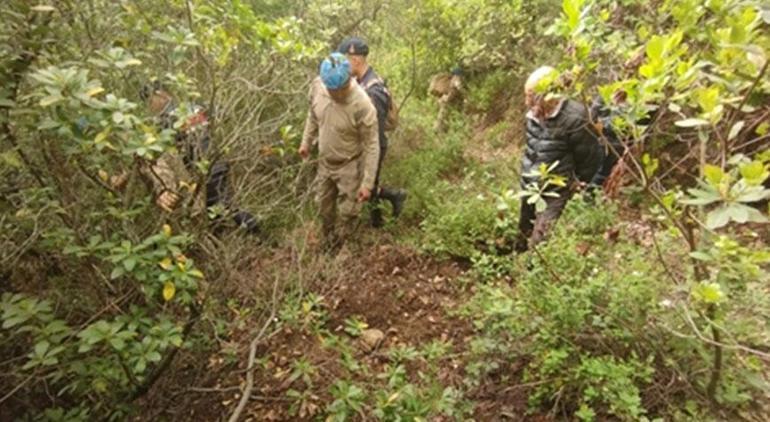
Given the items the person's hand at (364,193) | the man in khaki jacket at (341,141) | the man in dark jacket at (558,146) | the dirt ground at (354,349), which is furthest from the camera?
the person's hand at (364,193)

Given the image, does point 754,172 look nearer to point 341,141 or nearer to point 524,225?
point 524,225

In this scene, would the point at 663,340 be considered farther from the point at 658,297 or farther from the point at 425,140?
the point at 425,140

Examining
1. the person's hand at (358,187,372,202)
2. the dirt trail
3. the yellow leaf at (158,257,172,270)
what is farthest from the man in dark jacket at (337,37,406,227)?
the yellow leaf at (158,257,172,270)

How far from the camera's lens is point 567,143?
383 centimetres

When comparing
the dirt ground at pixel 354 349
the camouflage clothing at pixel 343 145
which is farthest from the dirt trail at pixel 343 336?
the camouflage clothing at pixel 343 145

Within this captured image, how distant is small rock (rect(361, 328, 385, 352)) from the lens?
11.8 ft

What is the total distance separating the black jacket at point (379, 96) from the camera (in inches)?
193

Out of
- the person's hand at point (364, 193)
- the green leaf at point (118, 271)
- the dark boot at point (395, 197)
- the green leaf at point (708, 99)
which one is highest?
the green leaf at point (708, 99)

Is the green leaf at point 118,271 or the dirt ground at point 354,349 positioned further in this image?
the dirt ground at point 354,349

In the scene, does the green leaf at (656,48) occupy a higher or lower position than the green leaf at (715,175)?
higher

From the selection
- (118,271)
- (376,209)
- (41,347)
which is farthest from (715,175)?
(376,209)

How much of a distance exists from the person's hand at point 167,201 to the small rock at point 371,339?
172 centimetres

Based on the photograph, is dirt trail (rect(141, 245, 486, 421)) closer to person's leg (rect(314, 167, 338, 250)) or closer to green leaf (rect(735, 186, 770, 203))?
person's leg (rect(314, 167, 338, 250))

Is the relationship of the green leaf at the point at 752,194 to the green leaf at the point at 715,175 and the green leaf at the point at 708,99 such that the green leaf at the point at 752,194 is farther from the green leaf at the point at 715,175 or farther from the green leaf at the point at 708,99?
the green leaf at the point at 708,99
